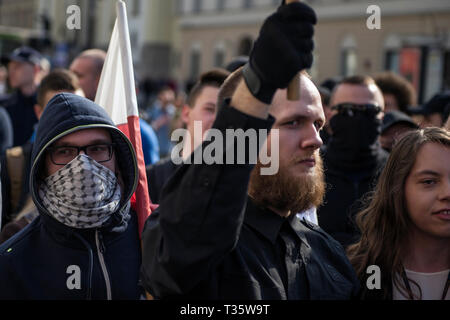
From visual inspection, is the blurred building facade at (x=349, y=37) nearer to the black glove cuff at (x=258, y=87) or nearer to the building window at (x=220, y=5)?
the building window at (x=220, y=5)

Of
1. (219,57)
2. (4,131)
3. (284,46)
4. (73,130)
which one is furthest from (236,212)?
(219,57)

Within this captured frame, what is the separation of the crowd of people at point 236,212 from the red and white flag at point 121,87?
0.43 metres

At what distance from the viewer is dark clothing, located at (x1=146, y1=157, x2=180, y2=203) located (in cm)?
452

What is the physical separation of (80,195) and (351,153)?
255cm

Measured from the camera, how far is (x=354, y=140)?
493 cm

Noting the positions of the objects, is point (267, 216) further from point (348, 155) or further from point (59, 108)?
point (348, 155)

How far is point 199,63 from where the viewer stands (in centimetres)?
4478

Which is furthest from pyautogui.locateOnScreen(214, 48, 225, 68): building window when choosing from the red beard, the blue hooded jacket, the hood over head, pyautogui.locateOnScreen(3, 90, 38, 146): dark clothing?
the red beard

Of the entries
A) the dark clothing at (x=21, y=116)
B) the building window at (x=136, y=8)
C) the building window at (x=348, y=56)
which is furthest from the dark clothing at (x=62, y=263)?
the building window at (x=136, y=8)

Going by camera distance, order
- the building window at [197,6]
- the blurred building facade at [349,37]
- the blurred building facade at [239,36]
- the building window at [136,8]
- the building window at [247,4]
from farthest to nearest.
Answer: the building window at [136,8]
the building window at [197,6]
the building window at [247,4]
the blurred building facade at [239,36]
the blurred building facade at [349,37]

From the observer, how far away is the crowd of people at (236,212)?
1.90m

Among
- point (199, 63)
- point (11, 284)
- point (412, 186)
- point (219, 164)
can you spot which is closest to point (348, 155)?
point (412, 186)

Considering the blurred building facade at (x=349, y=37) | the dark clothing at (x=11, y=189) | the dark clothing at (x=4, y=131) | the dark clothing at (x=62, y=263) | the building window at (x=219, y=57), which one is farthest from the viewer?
the building window at (x=219, y=57)

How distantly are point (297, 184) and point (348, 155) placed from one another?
271 centimetres
